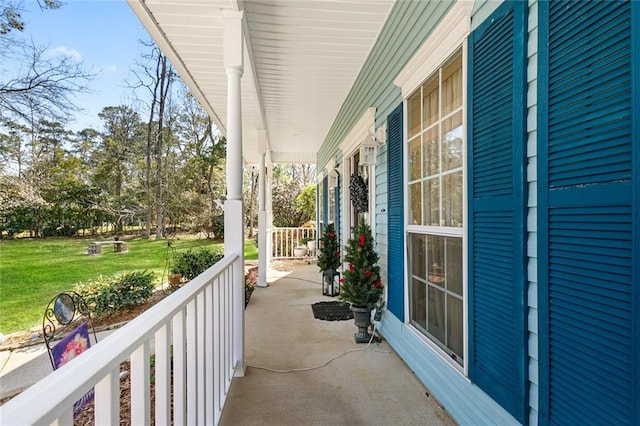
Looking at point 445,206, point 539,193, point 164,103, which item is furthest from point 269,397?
point 164,103

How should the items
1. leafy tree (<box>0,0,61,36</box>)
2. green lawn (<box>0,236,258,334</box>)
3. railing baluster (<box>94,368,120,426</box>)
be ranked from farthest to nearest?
green lawn (<box>0,236,258,334</box>) < leafy tree (<box>0,0,61,36</box>) < railing baluster (<box>94,368,120,426</box>)

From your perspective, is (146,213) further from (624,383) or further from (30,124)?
(624,383)

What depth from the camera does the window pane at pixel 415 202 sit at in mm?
2504

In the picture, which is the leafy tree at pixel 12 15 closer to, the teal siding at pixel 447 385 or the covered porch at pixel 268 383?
the covered porch at pixel 268 383

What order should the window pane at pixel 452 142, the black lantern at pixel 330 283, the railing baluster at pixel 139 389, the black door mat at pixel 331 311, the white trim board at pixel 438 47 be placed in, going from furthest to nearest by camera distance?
the black lantern at pixel 330 283 → the black door mat at pixel 331 311 → the window pane at pixel 452 142 → the white trim board at pixel 438 47 → the railing baluster at pixel 139 389

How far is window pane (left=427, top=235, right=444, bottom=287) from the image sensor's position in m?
2.23

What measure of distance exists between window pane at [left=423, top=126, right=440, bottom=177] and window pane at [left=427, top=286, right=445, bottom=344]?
2.66 ft

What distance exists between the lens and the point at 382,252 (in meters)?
3.43

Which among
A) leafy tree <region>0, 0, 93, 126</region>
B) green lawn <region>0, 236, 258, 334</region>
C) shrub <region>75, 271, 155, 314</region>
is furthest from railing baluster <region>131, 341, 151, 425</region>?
green lawn <region>0, 236, 258, 334</region>

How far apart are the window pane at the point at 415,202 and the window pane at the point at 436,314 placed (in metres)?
0.52

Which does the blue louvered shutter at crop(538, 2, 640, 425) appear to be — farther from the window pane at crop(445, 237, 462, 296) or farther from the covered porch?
the covered porch

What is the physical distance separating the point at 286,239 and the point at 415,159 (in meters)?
7.76

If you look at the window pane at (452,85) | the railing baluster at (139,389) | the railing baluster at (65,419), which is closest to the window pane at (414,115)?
the window pane at (452,85)

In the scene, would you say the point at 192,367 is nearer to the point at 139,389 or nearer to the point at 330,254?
the point at 139,389
